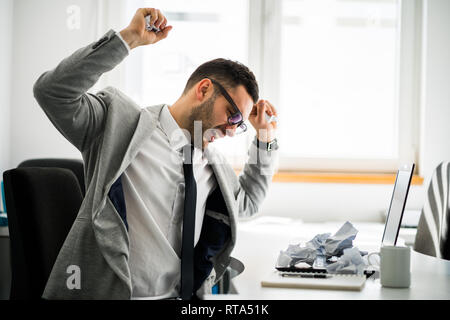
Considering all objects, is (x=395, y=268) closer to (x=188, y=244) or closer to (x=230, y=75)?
(x=188, y=244)

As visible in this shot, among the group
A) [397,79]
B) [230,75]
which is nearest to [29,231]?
[230,75]

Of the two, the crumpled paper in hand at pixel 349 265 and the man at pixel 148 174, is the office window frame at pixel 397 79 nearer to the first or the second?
the man at pixel 148 174

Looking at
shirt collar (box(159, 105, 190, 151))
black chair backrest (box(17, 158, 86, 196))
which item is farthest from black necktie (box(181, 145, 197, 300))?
black chair backrest (box(17, 158, 86, 196))

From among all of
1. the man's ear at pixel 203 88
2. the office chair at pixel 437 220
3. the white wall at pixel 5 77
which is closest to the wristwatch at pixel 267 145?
the man's ear at pixel 203 88

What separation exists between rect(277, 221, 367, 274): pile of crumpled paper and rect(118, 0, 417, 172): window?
4.91 ft

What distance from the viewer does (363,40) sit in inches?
110

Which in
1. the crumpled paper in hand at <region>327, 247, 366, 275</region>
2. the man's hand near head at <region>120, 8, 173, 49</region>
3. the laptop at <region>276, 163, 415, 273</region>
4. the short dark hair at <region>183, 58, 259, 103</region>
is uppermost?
the man's hand near head at <region>120, 8, 173, 49</region>

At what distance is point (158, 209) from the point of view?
125cm

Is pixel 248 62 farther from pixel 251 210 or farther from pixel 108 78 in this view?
pixel 251 210

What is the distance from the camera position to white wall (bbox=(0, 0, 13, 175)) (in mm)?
2506

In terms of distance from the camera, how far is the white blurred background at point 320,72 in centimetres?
268

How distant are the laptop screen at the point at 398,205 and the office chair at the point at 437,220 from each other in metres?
0.42

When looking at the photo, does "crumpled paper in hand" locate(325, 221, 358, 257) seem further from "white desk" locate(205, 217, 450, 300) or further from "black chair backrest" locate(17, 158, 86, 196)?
"black chair backrest" locate(17, 158, 86, 196)

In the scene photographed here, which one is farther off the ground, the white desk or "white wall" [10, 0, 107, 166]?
"white wall" [10, 0, 107, 166]
